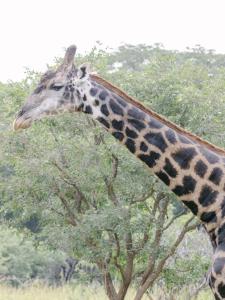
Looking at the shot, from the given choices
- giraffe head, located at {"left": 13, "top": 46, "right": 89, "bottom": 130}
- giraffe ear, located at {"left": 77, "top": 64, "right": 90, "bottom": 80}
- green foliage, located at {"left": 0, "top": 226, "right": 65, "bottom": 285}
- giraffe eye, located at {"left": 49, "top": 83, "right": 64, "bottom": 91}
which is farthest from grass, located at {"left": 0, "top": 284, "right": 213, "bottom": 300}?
giraffe ear, located at {"left": 77, "top": 64, "right": 90, "bottom": 80}

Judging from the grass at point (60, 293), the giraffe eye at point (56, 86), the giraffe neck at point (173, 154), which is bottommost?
the grass at point (60, 293)

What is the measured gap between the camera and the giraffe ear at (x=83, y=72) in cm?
721

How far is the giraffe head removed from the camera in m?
7.21

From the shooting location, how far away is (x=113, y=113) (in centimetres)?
698

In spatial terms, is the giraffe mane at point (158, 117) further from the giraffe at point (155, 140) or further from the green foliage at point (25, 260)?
the green foliage at point (25, 260)

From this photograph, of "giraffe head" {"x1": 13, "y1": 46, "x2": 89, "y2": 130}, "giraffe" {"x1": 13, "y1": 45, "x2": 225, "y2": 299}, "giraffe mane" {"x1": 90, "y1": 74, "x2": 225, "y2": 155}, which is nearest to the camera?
"giraffe" {"x1": 13, "y1": 45, "x2": 225, "y2": 299}

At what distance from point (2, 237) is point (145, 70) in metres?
10.8

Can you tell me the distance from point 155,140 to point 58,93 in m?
1.08

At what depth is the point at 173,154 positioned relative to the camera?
266 inches

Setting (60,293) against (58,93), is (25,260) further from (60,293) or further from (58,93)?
(58,93)

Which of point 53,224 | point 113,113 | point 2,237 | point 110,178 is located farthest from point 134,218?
point 2,237

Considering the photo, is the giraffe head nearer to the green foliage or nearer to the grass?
the grass

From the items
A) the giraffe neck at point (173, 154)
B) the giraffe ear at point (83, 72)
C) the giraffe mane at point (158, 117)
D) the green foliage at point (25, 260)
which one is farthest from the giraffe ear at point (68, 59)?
the green foliage at point (25, 260)

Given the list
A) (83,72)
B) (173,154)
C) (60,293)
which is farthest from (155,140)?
(60,293)
